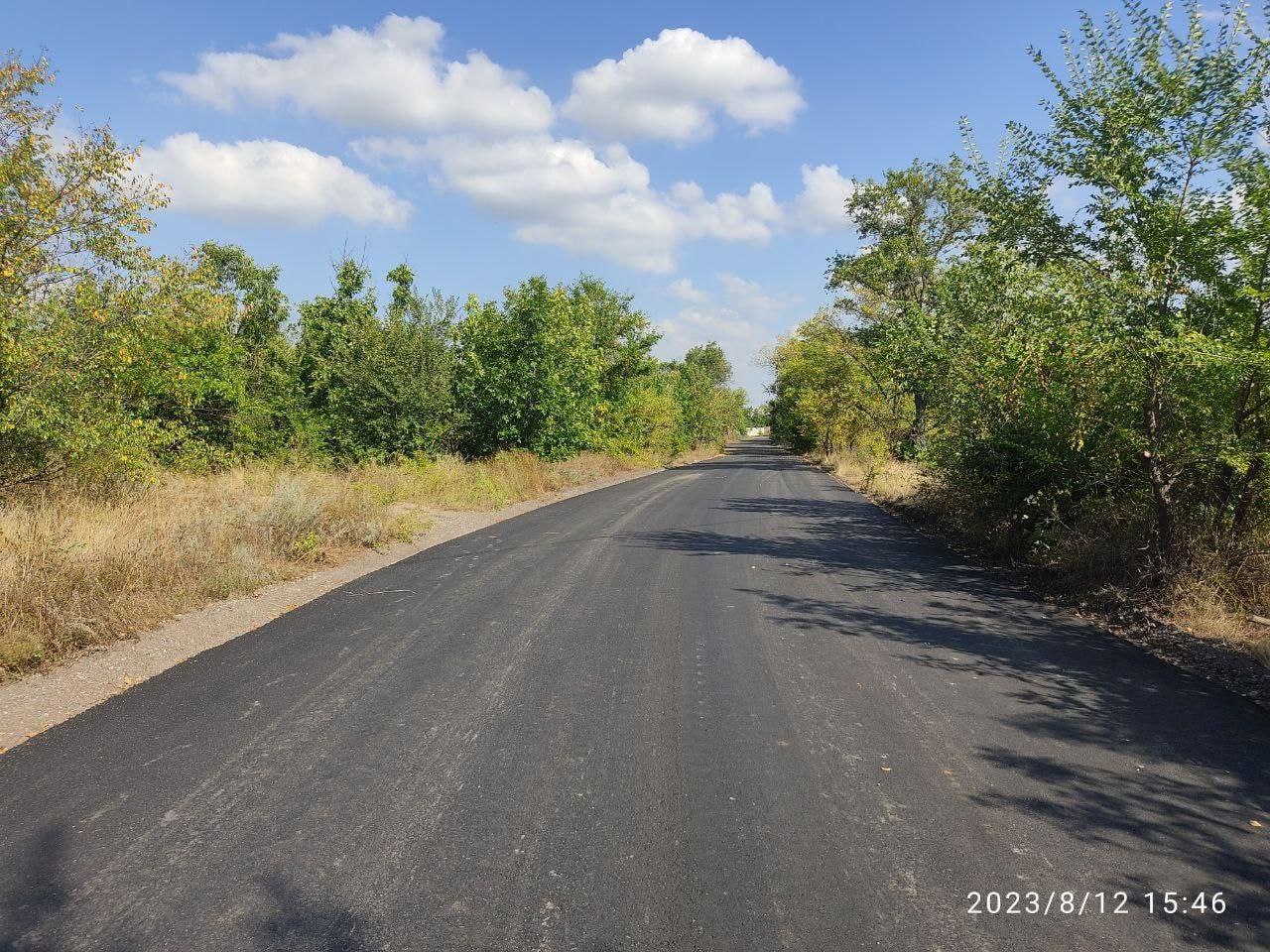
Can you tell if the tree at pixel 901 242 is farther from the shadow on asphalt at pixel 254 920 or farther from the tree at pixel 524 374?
the shadow on asphalt at pixel 254 920

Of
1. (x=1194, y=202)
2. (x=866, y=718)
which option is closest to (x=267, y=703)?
(x=866, y=718)

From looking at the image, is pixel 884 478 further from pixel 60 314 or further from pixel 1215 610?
pixel 60 314

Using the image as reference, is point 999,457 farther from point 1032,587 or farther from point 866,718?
point 866,718

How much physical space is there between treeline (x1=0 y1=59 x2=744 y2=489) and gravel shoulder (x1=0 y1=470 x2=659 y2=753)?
313 cm

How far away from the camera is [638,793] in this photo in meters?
3.62

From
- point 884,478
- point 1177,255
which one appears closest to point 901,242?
point 884,478

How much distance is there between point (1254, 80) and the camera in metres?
6.69

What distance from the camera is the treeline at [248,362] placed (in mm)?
8516

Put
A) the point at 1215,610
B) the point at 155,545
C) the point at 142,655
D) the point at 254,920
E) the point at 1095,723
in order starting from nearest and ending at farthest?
the point at 254,920 < the point at 1095,723 < the point at 142,655 < the point at 1215,610 < the point at 155,545

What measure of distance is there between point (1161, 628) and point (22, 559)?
10.4 metres

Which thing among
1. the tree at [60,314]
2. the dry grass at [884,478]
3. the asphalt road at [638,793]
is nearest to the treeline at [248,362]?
the tree at [60,314]

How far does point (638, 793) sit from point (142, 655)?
4703 millimetres

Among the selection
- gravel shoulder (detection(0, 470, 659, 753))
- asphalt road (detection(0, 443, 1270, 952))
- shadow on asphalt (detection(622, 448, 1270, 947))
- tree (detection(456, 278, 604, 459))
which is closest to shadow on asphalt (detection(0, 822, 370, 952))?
asphalt road (detection(0, 443, 1270, 952))

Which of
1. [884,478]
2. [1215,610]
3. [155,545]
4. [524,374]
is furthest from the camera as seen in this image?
[884,478]
